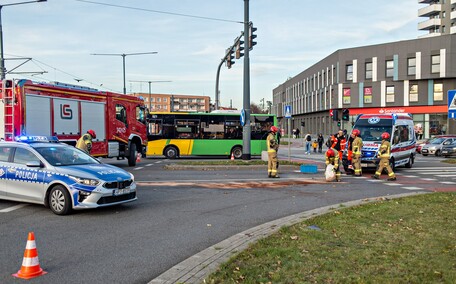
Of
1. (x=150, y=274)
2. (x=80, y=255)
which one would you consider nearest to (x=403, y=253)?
(x=150, y=274)

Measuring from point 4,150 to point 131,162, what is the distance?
10.7 meters

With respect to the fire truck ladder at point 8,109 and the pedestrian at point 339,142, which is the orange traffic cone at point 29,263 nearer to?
the fire truck ladder at point 8,109

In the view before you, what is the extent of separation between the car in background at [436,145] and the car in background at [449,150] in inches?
11.9

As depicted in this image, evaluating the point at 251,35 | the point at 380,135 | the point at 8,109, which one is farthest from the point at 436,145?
the point at 8,109

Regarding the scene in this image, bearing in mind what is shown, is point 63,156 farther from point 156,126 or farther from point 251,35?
point 156,126

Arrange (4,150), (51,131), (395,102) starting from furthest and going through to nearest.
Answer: (395,102)
(51,131)
(4,150)

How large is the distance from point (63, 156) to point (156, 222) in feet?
9.24

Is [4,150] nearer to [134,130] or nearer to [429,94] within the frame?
[134,130]

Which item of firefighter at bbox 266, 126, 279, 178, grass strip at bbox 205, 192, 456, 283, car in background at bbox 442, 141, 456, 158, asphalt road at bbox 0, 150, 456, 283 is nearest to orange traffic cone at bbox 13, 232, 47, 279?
asphalt road at bbox 0, 150, 456, 283

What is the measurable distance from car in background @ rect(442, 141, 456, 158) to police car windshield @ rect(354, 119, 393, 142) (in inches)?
569

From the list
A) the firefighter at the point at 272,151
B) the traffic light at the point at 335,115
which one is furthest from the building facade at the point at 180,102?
the firefighter at the point at 272,151

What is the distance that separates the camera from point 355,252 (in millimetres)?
5461

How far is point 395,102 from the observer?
2066 inches

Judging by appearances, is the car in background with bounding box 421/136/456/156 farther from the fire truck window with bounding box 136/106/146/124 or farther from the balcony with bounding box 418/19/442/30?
the balcony with bounding box 418/19/442/30
